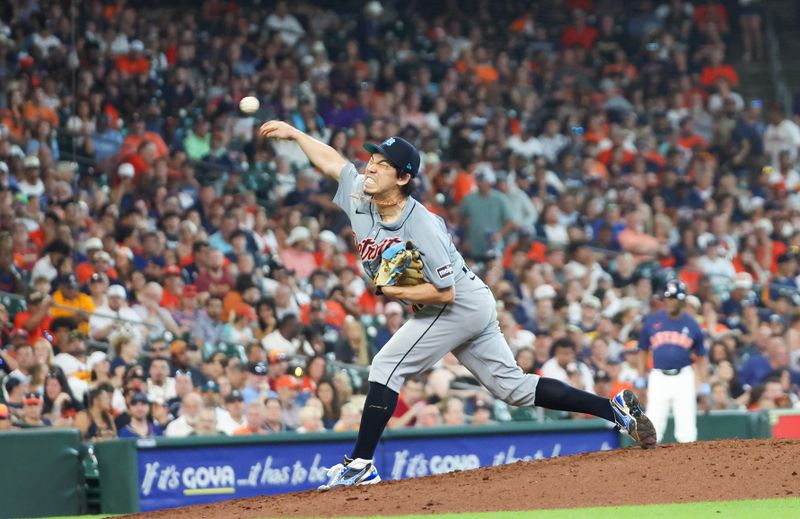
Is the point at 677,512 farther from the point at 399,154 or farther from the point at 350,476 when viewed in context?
the point at 399,154

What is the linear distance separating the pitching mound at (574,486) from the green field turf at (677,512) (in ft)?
0.36

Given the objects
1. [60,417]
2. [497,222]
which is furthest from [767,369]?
[60,417]

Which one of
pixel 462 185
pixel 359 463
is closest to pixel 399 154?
pixel 359 463

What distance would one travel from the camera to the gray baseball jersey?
5969 millimetres

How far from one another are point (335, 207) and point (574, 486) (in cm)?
785

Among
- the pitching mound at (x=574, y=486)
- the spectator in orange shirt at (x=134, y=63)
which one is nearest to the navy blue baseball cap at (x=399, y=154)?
the pitching mound at (x=574, y=486)

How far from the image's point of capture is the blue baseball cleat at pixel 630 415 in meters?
6.44

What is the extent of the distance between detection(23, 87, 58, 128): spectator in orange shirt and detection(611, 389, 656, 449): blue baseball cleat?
7635mm

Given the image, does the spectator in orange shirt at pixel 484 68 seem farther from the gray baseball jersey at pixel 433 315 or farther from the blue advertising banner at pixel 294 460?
the gray baseball jersey at pixel 433 315

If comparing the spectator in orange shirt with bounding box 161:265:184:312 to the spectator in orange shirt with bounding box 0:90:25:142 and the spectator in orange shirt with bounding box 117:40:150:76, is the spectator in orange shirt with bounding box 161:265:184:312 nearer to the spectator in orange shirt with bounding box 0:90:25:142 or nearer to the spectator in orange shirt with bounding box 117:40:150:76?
the spectator in orange shirt with bounding box 0:90:25:142

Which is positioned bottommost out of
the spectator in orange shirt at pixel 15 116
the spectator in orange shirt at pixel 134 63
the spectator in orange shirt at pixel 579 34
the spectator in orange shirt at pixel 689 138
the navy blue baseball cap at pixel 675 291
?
the navy blue baseball cap at pixel 675 291

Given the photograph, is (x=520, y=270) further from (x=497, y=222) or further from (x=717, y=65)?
(x=717, y=65)

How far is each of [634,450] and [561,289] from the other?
21.8 ft

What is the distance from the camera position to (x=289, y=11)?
16328 mm
